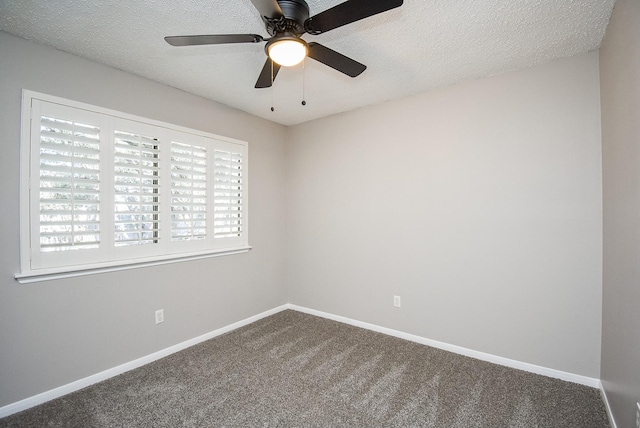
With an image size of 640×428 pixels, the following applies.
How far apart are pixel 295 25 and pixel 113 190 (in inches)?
77.3

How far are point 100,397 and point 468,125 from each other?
3.66 meters

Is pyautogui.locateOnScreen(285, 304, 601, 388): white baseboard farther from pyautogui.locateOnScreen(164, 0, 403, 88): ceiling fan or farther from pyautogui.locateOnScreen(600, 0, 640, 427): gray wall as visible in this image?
pyautogui.locateOnScreen(164, 0, 403, 88): ceiling fan

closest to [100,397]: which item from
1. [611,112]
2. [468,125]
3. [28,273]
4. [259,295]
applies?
[28,273]

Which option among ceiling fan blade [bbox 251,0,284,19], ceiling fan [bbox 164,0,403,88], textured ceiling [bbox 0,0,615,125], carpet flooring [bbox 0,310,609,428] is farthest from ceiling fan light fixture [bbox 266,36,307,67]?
carpet flooring [bbox 0,310,609,428]

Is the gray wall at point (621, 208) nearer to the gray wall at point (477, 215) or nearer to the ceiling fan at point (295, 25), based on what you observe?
the gray wall at point (477, 215)

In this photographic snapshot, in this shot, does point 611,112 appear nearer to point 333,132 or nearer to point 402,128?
point 402,128

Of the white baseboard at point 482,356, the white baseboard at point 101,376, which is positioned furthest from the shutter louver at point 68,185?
the white baseboard at point 482,356

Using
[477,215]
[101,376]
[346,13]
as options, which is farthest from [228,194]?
[477,215]

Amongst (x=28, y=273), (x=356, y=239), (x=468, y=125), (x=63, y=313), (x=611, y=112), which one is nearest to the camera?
(x=611, y=112)

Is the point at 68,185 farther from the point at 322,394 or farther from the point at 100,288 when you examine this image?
the point at 322,394

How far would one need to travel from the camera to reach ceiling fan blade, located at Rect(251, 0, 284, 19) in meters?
1.26

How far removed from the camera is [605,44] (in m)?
1.96

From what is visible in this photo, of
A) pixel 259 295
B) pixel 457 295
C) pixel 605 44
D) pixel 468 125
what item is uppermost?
pixel 605 44

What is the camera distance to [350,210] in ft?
11.4
